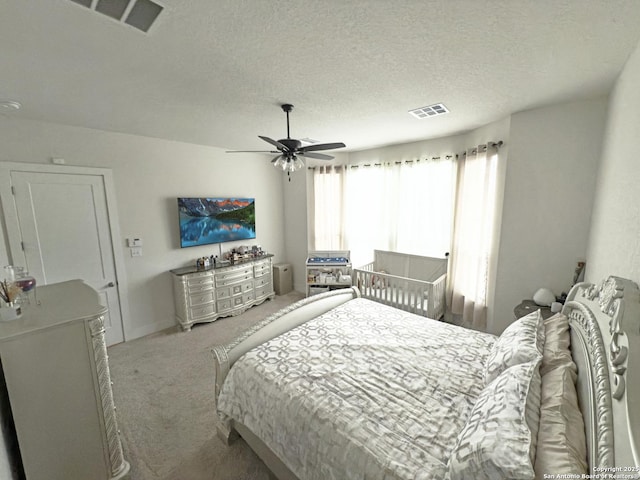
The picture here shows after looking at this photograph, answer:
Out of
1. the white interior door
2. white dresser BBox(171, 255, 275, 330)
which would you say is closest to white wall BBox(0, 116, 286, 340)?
the white interior door

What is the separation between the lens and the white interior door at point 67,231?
8.59ft

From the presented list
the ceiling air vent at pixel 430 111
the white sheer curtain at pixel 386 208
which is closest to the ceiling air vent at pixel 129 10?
the ceiling air vent at pixel 430 111

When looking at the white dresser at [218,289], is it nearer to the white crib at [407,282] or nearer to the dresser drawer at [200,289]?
the dresser drawer at [200,289]

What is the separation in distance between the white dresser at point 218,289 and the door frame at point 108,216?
0.59 meters

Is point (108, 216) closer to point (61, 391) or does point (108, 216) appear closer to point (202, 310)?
point (202, 310)

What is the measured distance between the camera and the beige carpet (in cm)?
169

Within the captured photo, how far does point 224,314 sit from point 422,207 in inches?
134

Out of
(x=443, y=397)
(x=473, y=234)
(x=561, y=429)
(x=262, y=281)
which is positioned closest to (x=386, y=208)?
(x=473, y=234)

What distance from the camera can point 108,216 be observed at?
3109mm

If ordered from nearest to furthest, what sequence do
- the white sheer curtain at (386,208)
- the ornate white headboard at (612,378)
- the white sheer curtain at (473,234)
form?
1. the ornate white headboard at (612,378)
2. the white sheer curtain at (473,234)
3. the white sheer curtain at (386,208)

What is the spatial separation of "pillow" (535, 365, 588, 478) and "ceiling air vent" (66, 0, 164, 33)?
2.35 meters

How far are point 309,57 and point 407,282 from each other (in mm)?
2664

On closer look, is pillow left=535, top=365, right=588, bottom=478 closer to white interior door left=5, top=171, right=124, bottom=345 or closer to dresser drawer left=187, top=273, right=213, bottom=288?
dresser drawer left=187, top=273, right=213, bottom=288

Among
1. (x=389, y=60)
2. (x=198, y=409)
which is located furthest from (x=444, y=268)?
(x=198, y=409)
